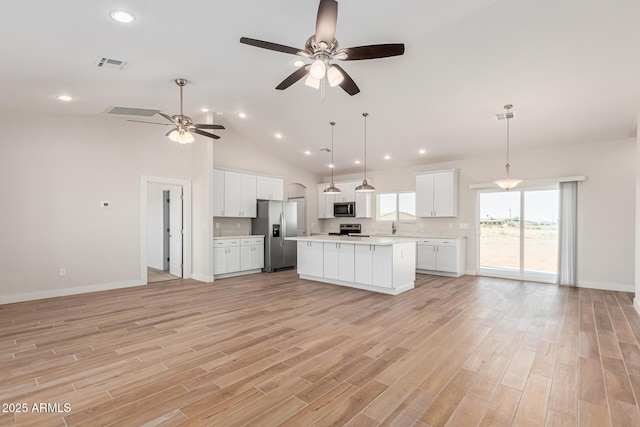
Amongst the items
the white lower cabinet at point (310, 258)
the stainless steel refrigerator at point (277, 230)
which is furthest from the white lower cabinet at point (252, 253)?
the white lower cabinet at point (310, 258)

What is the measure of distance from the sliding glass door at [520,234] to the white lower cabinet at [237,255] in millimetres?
5086

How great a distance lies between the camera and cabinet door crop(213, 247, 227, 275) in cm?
677

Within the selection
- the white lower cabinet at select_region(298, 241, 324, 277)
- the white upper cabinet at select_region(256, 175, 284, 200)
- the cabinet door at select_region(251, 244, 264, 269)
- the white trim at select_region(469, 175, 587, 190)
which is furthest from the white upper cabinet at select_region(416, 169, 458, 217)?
the cabinet door at select_region(251, 244, 264, 269)

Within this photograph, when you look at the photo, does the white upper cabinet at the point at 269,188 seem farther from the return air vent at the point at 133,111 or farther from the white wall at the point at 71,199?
the return air vent at the point at 133,111

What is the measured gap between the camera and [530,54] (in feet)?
12.1

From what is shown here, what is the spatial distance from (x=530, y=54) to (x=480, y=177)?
369 cm

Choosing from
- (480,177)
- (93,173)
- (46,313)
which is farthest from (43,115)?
(480,177)

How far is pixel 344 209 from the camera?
9.00m

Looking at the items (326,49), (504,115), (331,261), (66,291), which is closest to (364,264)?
(331,261)

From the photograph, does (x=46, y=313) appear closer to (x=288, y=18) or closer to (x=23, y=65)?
(x=23, y=65)

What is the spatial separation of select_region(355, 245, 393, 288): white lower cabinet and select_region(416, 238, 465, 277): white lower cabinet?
234 cm

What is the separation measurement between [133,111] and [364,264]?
15.3 ft

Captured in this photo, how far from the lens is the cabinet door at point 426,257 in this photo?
7246 mm

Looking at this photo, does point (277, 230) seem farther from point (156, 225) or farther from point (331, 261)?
point (156, 225)
